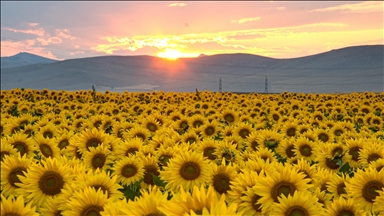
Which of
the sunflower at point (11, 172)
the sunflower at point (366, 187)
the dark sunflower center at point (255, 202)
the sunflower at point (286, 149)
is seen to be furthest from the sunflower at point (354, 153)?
the sunflower at point (11, 172)

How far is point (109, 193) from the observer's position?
3875 mm

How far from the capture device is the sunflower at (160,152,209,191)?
4.52m

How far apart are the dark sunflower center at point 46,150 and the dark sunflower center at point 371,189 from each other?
443 cm

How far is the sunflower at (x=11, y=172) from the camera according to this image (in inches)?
166

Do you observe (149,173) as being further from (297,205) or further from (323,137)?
(323,137)

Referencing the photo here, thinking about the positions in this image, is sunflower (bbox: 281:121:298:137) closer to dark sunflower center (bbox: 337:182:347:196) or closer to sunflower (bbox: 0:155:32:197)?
dark sunflower center (bbox: 337:182:347:196)

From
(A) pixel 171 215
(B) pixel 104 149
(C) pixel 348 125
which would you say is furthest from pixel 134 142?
(C) pixel 348 125

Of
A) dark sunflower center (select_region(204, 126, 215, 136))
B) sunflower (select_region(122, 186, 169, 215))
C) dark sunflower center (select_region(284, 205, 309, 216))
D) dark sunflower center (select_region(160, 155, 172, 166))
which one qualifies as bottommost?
dark sunflower center (select_region(204, 126, 215, 136))

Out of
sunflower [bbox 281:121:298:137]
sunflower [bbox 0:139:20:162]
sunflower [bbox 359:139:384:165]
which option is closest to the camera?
sunflower [bbox 0:139:20:162]

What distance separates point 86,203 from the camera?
10.9 feet

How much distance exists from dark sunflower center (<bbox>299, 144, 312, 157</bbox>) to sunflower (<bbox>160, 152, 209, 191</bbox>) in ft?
10.0

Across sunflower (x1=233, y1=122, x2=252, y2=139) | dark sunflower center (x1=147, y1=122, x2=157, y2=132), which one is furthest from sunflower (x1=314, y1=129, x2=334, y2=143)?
dark sunflower center (x1=147, y1=122, x2=157, y2=132)

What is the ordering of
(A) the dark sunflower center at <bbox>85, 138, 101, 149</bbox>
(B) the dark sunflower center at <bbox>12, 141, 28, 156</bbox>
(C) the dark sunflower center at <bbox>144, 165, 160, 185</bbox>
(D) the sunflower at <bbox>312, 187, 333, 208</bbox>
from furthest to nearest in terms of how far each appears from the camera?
(A) the dark sunflower center at <bbox>85, 138, 101, 149</bbox>, (B) the dark sunflower center at <bbox>12, 141, 28, 156</bbox>, (C) the dark sunflower center at <bbox>144, 165, 160, 185</bbox>, (D) the sunflower at <bbox>312, 187, 333, 208</bbox>

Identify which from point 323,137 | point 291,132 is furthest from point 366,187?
point 291,132
